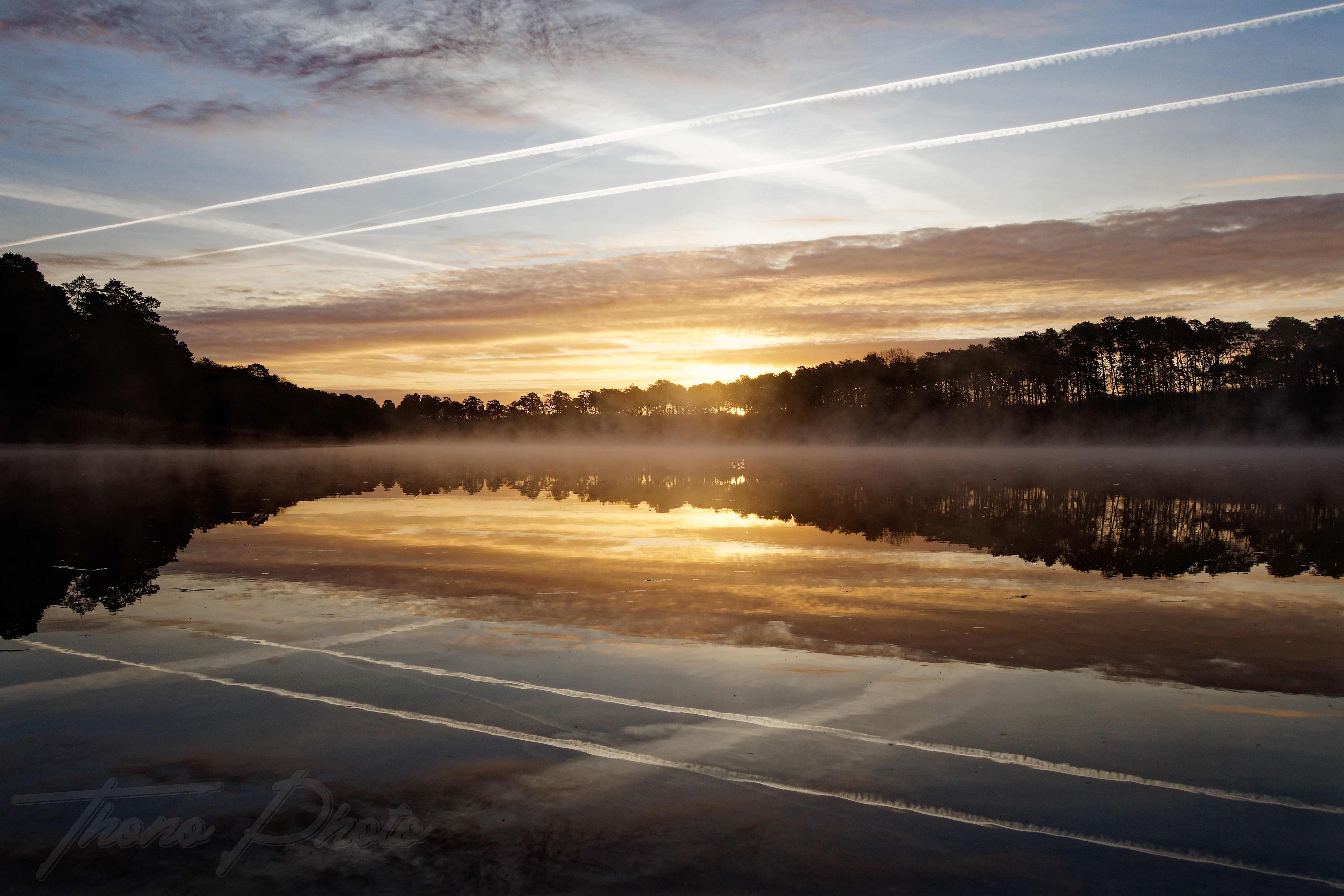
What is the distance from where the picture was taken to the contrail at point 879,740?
4.98 metres

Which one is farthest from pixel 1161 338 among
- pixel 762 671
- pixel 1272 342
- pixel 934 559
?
pixel 762 671

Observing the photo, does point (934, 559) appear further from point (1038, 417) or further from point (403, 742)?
point (1038, 417)

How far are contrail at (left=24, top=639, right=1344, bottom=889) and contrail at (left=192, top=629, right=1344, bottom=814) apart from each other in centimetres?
85

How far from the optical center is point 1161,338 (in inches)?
4803

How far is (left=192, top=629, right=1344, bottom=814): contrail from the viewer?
4977 millimetres

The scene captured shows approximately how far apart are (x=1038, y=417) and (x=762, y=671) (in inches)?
5466

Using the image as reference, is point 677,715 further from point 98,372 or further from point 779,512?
point 98,372

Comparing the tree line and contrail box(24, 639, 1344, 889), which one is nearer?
contrail box(24, 639, 1344, 889)

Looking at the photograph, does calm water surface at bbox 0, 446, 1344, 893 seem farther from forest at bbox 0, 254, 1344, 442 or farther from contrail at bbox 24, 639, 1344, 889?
forest at bbox 0, 254, 1344, 442

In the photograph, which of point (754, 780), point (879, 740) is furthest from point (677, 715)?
point (879, 740)

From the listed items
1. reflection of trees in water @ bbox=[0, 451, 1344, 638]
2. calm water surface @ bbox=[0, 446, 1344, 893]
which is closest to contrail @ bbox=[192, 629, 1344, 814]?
calm water surface @ bbox=[0, 446, 1344, 893]

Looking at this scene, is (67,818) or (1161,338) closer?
(67,818)

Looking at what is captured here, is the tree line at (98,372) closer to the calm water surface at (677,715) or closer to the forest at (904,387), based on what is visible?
the forest at (904,387)

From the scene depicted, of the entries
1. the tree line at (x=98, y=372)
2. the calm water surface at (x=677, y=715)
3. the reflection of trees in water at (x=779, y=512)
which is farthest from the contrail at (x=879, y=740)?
the tree line at (x=98, y=372)
